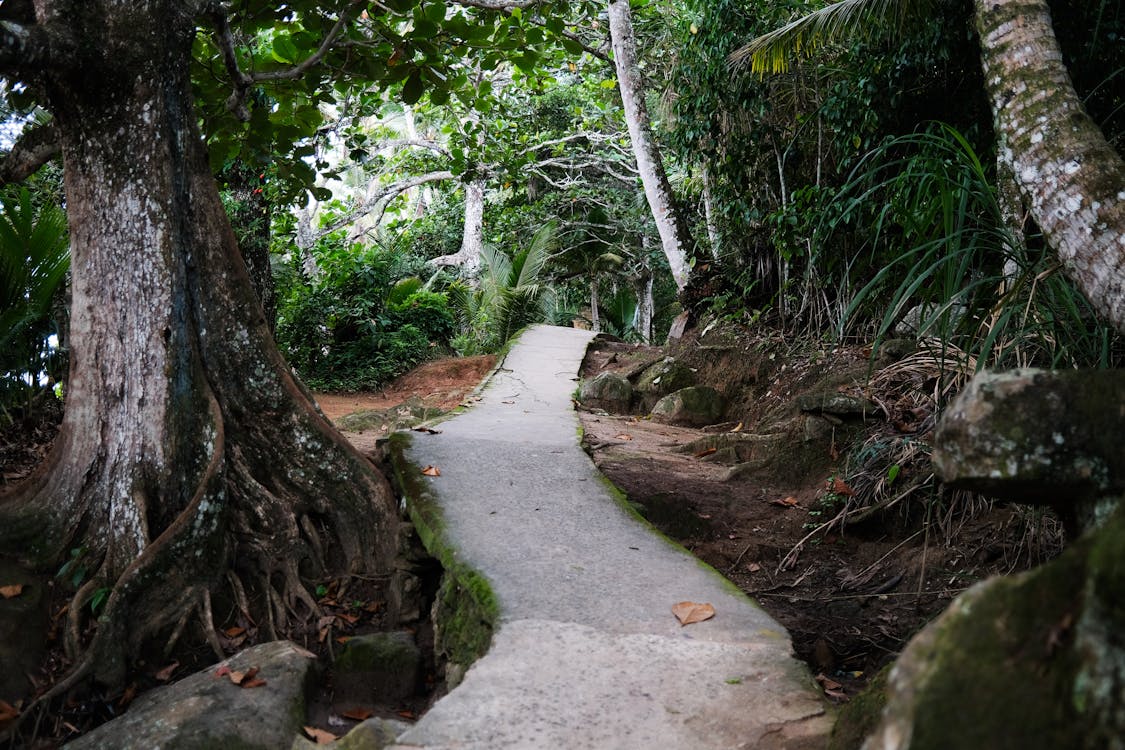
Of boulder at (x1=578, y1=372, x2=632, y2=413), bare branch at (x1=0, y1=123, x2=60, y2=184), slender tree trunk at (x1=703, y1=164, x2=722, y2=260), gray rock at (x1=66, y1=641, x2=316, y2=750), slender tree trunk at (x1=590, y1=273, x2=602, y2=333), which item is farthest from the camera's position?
slender tree trunk at (x1=590, y1=273, x2=602, y2=333)

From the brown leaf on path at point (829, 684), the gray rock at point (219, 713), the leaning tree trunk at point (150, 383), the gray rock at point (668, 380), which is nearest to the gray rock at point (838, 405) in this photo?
the brown leaf on path at point (829, 684)

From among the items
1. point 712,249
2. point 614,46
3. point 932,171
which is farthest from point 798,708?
point 614,46

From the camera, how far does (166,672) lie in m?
4.13

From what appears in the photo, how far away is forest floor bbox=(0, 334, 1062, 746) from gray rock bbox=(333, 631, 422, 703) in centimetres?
181

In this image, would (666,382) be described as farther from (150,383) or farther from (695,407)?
(150,383)

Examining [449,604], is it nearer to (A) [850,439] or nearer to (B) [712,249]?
(A) [850,439]

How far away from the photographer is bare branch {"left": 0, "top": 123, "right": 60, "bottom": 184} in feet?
15.9

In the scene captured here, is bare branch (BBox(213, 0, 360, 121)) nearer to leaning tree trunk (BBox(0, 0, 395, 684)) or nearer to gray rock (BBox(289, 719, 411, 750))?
leaning tree trunk (BBox(0, 0, 395, 684))

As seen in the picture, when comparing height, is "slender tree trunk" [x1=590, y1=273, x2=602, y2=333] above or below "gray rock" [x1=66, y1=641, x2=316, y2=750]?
above

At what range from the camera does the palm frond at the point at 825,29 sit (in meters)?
6.67

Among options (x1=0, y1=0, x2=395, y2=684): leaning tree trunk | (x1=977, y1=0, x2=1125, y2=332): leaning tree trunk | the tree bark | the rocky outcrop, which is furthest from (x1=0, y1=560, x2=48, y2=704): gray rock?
the tree bark

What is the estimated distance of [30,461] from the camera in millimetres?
6258

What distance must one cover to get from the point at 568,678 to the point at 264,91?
5543 mm

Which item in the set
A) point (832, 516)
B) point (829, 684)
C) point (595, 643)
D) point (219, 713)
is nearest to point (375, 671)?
point (219, 713)
